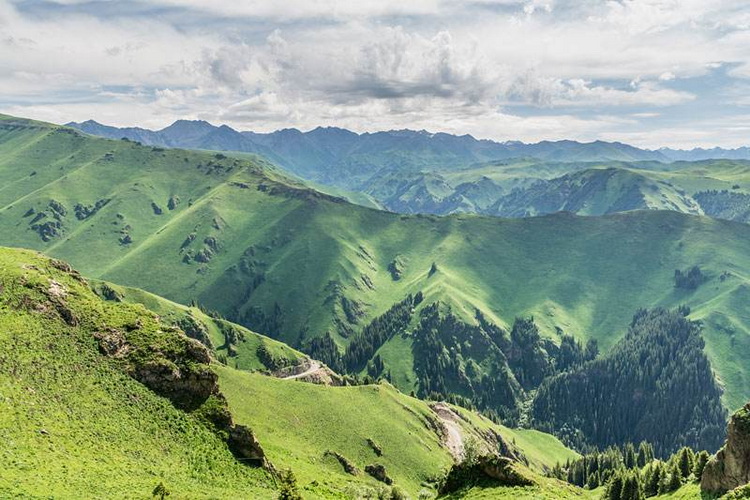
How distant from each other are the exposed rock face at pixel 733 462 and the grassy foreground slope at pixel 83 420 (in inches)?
2476

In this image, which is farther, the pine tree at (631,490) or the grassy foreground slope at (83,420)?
the pine tree at (631,490)

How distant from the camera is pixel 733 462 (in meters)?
64.8

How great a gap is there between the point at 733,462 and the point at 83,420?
89343 mm

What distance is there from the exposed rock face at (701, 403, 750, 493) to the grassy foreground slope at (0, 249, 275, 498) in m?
62.9

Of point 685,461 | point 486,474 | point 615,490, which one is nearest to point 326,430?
point 615,490

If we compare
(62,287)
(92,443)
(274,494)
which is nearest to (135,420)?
(92,443)

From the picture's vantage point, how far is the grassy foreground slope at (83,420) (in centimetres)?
6788

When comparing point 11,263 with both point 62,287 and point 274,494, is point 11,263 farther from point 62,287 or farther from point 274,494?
point 274,494

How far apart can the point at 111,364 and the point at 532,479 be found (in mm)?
72234

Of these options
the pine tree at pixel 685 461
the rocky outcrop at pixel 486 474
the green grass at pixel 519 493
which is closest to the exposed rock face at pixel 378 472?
the rocky outcrop at pixel 486 474

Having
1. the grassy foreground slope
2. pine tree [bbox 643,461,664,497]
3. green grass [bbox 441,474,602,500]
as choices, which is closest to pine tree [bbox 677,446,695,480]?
pine tree [bbox 643,461,664,497]

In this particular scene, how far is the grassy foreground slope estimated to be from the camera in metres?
67.9

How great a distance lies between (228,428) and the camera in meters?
92.9

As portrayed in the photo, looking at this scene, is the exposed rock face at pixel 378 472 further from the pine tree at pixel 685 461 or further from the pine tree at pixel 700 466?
the pine tree at pixel 700 466
